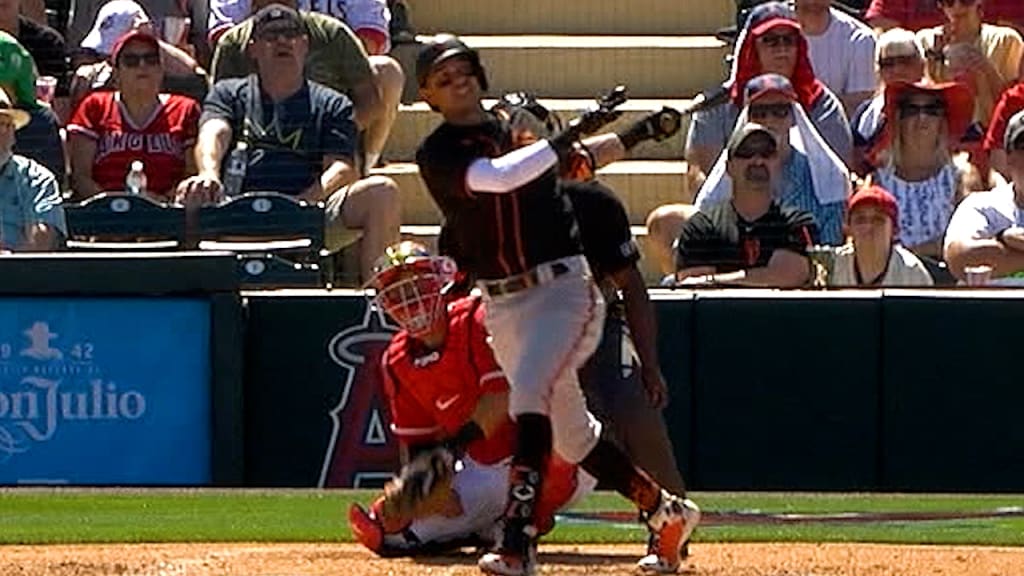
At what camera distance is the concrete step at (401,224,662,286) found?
1212 cm

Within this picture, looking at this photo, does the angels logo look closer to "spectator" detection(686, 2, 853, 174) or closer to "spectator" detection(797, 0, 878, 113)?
"spectator" detection(686, 2, 853, 174)

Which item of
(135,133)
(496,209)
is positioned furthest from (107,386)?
(496,209)

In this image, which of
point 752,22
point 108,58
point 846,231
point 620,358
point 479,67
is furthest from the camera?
point 108,58

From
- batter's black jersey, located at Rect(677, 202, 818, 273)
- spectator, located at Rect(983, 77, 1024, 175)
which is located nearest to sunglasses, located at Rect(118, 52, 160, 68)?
batter's black jersey, located at Rect(677, 202, 818, 273)

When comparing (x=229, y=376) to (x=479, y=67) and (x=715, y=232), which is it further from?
(x=479, y=67)

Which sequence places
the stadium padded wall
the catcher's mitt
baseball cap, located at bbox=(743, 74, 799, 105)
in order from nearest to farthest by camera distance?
the catcher's mitt → the stadium padded wall → baseball cap, located at bbox=(743, 74, 799, 105)

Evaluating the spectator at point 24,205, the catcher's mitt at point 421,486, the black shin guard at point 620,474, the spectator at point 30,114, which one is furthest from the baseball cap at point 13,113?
the black shin guard at point 620,474

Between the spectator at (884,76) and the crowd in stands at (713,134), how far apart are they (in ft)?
0.04

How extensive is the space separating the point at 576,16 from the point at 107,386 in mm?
4462

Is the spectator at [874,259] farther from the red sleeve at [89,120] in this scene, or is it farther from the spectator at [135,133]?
the red sleeve at [89,120]

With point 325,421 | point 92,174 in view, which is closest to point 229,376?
point 325,421

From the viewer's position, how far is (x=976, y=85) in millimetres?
12641

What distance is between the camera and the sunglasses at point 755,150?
11.1 meters

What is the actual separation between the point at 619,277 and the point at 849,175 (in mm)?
4685
